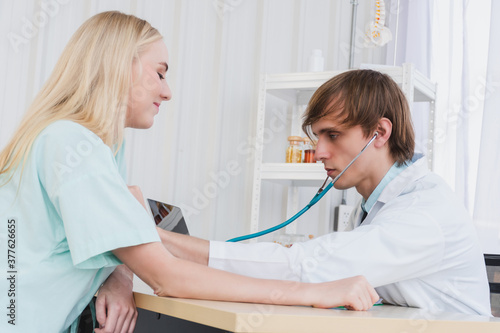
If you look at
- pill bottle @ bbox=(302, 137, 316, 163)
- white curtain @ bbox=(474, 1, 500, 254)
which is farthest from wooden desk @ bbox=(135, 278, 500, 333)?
white curtain @ bbox=(474, 1, 500, 254)

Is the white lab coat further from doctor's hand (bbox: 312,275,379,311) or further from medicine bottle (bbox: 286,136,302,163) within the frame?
medicine bottle (bbox: 286,136,302,163)

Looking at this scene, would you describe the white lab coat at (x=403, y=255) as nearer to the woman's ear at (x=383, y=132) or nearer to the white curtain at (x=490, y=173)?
the woman's ear at (x=383, y=132)

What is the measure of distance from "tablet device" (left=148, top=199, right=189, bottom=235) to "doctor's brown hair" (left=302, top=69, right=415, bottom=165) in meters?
0.45

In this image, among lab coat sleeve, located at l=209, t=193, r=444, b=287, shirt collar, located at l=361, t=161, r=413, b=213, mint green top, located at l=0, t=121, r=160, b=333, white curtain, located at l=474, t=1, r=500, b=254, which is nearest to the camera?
mint green top, located at l=0, t=121, r=160, b=333

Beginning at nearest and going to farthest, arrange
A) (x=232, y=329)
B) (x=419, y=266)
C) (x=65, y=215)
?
(x=232, y=329) → (x=65, y=215) → (x=419, y=266)

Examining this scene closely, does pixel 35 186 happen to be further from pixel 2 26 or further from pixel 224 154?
pixel 224 154

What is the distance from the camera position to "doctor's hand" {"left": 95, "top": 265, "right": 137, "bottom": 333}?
99 cm

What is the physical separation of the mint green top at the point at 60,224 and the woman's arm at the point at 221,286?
3 centimetres

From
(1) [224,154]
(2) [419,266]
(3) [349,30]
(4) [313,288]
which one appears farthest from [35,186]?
(3) [349,30]

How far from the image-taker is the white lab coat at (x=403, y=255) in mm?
1146

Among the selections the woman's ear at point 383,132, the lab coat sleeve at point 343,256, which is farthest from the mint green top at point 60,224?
the woman's ear at point 383,132

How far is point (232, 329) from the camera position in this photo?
74 cm

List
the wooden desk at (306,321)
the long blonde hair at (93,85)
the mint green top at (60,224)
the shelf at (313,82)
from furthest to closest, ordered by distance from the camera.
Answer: the shelf at (313,82)
the long blonde hair at (93,85)
the mint green top at (60,224)
the wooden desk at (306,321)

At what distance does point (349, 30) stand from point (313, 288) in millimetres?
2375
